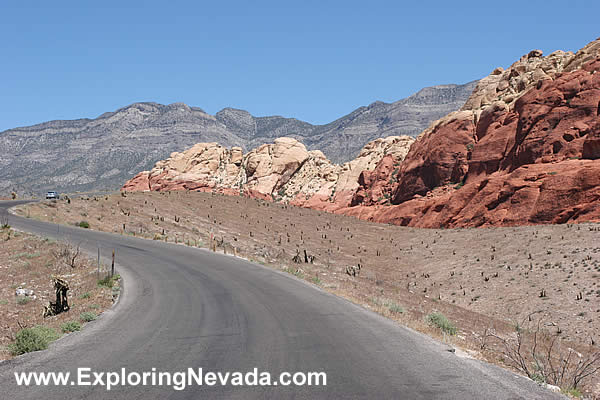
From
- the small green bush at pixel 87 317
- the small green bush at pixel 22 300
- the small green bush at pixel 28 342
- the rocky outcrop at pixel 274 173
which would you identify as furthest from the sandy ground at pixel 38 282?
the rocky outcrop at pixel 274 173

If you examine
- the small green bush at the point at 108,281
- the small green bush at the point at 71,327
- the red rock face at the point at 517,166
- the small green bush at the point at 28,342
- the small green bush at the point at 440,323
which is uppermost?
the red rock face at the point at 517,166

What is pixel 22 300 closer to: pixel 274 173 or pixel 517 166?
pixel 517 166

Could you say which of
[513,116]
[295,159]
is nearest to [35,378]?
[513,116]

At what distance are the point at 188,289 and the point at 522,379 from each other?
1050cm

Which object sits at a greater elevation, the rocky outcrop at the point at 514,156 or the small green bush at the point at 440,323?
the rocky outcrop at the point at 514,156

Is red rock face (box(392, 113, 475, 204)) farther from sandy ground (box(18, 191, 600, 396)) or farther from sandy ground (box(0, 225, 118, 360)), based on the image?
sandy ground (box(0, 225, 118, 360))

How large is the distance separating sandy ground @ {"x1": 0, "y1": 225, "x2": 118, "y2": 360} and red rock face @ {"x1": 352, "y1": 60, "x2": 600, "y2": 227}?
109ft

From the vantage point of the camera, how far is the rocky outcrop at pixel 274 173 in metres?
80.3

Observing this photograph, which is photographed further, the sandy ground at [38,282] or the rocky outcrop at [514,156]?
the rocky outcrop at [514,156]

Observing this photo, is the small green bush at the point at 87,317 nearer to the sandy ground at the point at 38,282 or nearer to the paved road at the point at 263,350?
the paved road at the point at 263,350

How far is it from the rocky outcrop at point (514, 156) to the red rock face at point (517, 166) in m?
0.09

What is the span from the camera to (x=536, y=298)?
2027cm

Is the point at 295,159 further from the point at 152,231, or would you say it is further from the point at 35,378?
the point at 35,378

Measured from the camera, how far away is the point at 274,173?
87562mm
